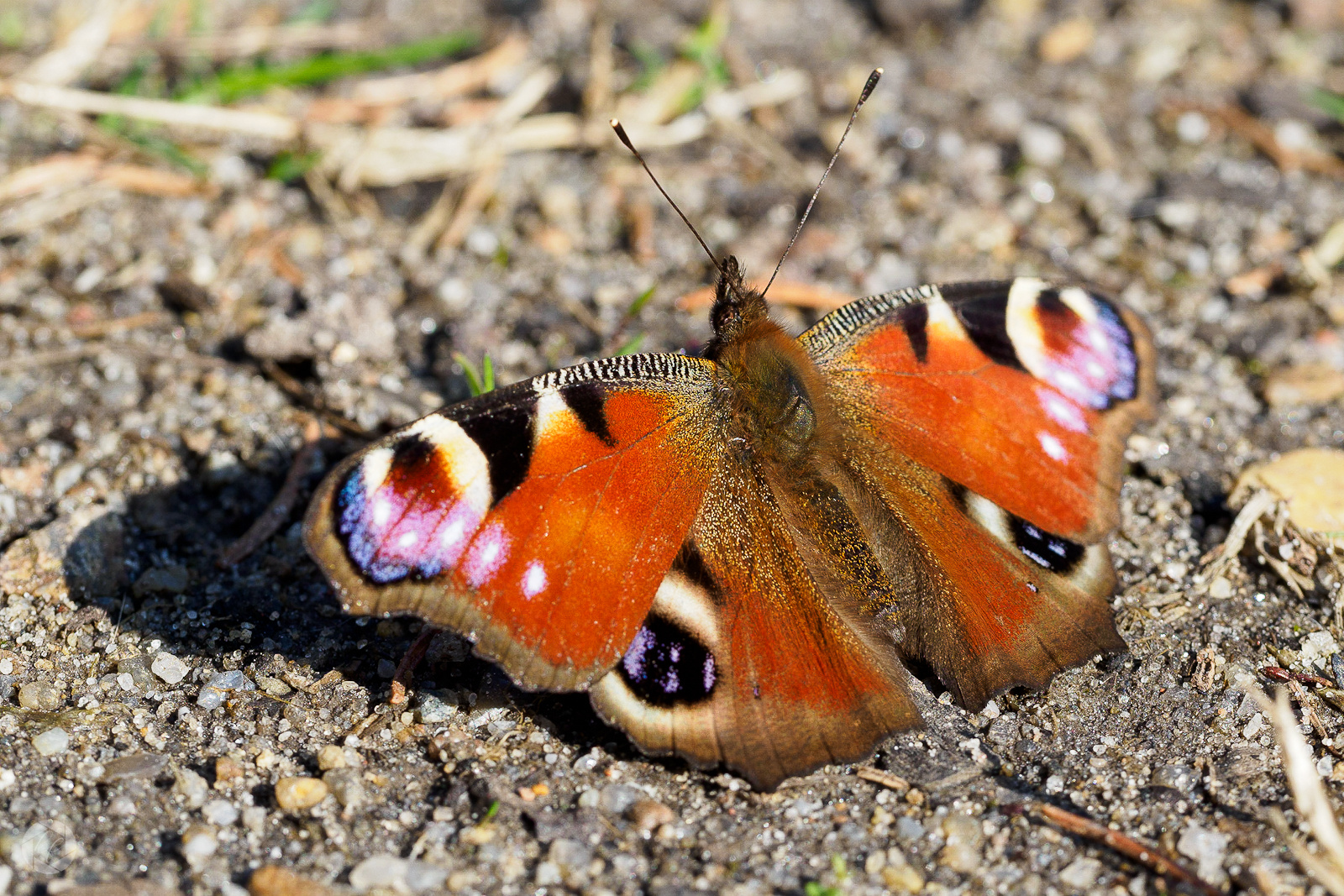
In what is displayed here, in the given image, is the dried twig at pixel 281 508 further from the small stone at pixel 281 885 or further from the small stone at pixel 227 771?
the small stone at pixel 281 885

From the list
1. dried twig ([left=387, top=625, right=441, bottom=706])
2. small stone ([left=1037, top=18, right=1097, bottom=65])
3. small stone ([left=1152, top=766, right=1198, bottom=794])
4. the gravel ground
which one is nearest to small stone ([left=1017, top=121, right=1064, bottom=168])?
the gravel ground

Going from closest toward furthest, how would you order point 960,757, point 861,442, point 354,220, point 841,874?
point 841,874, point 960,757, point 861,442, point 354,220

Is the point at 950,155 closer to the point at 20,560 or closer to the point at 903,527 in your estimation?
the point at 903,527

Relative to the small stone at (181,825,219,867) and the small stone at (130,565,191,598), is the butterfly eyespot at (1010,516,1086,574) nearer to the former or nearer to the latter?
the small stone at (181,825,219,867)

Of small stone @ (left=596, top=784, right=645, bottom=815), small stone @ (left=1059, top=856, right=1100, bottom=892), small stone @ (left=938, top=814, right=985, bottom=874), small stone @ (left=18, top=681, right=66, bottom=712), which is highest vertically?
small stone @ (left=1059, top=856, right=1100, bottom=892)

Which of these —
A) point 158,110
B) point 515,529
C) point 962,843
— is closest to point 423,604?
point 515,529

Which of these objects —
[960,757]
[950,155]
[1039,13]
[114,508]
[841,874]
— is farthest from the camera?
[1039,13]

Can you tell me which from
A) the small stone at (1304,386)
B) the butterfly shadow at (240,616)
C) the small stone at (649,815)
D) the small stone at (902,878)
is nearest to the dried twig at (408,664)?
the butterfly shadow at (240,616)

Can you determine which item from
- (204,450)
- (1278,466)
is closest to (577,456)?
(204,450)
